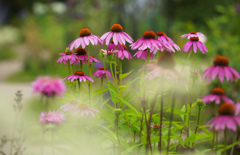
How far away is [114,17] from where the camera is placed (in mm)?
4516

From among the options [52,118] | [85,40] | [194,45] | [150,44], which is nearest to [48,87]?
[52,118]

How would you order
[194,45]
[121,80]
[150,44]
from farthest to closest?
[121,80] → [194,45] → [150,44]

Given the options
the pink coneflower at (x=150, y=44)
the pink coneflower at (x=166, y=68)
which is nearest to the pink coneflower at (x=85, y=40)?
the pink coneflower at (x=150, y=44)

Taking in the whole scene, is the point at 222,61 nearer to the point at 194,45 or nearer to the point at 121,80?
the point at 194,45

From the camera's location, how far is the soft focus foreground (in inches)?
26.0

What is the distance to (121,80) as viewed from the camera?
898 mm

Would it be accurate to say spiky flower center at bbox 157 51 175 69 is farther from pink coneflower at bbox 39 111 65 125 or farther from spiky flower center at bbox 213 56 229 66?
pink coneflower at bbox 39 111 65 125

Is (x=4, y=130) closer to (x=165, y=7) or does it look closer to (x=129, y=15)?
(x=129, y=15)

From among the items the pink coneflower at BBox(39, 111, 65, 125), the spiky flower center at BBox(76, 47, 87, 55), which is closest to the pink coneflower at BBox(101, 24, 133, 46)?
the spiky flower center at BBox(76, 47, 87, 55)

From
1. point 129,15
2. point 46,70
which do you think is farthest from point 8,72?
point 129,15

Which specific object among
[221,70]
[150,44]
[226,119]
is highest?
[150,44]

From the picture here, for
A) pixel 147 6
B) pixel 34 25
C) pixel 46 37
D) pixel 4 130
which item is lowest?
pixel 4 130

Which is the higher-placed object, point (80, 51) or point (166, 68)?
point (80, 51)

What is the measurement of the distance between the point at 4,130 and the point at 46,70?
277 cm
